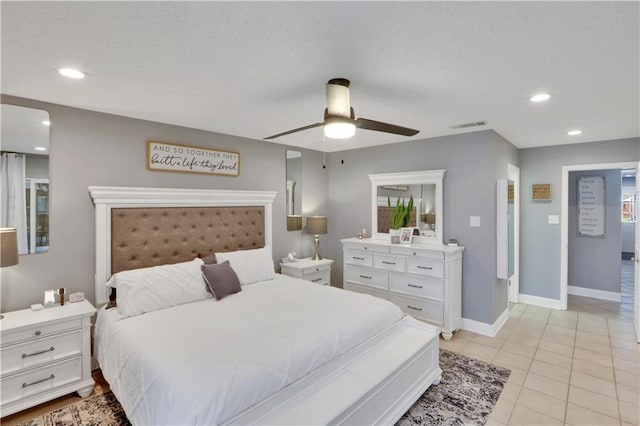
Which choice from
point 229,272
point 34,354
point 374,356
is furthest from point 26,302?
point 374,356

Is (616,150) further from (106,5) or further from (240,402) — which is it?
(106,5)

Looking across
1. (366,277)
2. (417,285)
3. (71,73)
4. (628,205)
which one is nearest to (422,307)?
(417,285)

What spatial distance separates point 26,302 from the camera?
2.62 m

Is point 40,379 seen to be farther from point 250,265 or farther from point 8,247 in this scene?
point 250,265

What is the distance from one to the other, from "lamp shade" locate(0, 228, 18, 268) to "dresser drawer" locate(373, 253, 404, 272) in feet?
11.9

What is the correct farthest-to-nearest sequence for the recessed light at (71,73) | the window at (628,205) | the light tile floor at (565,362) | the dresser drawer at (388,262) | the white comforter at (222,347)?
1. the window at (628,205)
2. the dresser drawer at (388,262)
3. the light tile floor at (565,362)
4. the recessed light at (71,73)
5. the white comforter at (222,347)

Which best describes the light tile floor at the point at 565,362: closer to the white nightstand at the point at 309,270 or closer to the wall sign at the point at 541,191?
the wall sign at the point at 541,191

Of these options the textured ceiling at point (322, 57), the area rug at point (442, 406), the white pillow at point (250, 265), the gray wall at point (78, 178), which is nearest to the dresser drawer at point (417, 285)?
the area rug at point (442, 406)

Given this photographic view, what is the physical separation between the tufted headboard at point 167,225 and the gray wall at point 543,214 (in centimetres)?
404

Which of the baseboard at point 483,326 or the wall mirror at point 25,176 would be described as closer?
the wall mirror at point 25,176

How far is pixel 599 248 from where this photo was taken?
5.22 metres

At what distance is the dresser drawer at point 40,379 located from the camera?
7.47 feet

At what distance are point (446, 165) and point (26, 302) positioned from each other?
15.0ft

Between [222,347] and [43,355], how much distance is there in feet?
5.24
